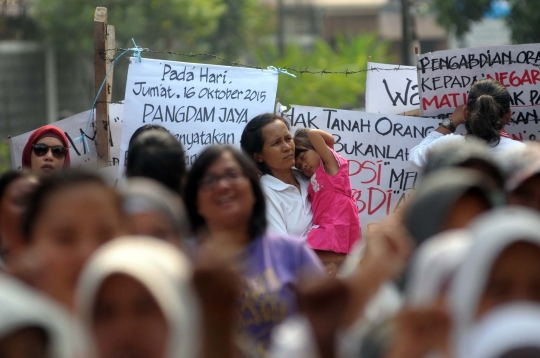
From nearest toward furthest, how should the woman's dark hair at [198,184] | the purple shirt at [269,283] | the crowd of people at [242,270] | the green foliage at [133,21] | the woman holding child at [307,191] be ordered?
the crowd of people at [242,270] < the purple shirt at [269,283] < the woman's dark hair at [198,184] < the woman holding child at [307,191] < the green foliage at [133,21]

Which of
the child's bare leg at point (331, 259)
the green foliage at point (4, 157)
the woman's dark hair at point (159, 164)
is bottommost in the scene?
the green foliage at point (4, 157)

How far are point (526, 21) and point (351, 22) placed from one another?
3327 centimetres

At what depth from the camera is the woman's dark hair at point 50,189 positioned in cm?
255

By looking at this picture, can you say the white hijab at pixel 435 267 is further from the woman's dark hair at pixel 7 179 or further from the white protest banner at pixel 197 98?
the white protest banner at pixel 197 98

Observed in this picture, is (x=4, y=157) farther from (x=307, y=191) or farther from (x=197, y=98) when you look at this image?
(x=307, y=191)

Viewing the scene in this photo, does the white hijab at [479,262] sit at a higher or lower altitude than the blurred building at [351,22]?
lower

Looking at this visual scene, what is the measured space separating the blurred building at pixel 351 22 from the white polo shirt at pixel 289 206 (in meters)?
A: 36.6

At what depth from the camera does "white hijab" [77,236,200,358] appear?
6.15 ft

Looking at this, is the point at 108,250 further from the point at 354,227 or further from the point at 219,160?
the point at 354,227

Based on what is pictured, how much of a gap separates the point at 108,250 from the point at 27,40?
899 inches

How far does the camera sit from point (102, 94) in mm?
6750

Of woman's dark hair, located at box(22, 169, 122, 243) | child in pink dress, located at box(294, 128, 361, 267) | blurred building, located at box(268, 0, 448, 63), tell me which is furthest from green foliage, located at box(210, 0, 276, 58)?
woman's dark hair, located at box(22, 169, 122, 243)

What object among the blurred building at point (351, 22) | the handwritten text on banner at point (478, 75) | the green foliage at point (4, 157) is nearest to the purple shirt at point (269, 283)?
the handwritten text on banner at point (478, 75)

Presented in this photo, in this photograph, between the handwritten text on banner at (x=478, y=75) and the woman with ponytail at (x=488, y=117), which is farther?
the handwritten text on banner at (x=478, y=75)
